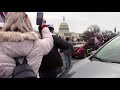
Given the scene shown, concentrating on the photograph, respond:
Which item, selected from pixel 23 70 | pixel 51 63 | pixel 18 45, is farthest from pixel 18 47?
pixel 51 63

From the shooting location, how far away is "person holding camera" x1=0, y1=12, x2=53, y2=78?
2639 mm

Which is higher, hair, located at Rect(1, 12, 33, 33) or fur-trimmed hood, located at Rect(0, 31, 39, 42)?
hair, located at Rect(1, 12, 33, 33)

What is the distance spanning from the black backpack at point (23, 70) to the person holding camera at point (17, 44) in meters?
0.04

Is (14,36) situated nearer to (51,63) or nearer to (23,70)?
(23,70)

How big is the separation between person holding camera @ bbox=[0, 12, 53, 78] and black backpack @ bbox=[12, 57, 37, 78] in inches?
1.7

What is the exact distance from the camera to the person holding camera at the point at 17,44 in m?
2.64

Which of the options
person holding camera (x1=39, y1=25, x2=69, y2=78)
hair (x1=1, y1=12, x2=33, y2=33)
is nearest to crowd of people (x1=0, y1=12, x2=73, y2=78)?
hair (x1=1, y1=12, x2=33, y2=33)

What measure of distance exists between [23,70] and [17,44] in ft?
0.87

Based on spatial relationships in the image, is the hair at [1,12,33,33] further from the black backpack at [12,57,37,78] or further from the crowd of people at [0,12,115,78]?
the black backpack at [12,57,37,78]

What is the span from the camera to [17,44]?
2.67 metres

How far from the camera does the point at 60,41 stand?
14.4ft
